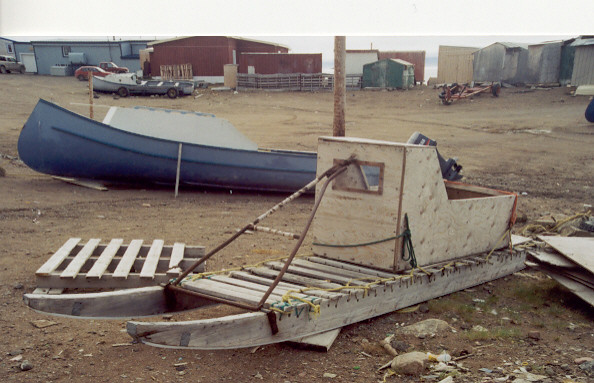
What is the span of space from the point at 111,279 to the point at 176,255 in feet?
2.72

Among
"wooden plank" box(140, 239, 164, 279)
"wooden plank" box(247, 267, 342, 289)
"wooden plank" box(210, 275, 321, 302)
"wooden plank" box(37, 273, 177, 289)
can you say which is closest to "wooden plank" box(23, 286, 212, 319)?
"wooden plank" box(210, 275, 321, 302)

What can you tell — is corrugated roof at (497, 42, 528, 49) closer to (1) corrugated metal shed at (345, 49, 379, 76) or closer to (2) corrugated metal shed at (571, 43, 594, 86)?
(2) corrugated metal shed at (571, 43, 594, 86)

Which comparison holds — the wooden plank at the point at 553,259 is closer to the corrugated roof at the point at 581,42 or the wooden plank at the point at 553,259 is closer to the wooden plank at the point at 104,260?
the wooden plank at the point at 104,260

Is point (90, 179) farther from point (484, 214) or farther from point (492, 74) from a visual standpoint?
point (492, 74)

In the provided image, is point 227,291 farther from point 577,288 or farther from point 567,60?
point 567,60

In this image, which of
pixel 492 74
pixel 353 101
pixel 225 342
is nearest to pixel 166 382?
pixel 225 342

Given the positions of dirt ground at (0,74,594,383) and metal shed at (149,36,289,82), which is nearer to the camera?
dirt ground at (0,74,594,383)

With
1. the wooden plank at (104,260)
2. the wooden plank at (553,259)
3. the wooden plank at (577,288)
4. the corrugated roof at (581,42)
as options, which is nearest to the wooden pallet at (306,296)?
the wooden plank at (553,259)

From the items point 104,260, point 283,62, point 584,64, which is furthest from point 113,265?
point 283,62

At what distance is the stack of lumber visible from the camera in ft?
17.4

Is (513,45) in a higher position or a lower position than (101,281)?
higher

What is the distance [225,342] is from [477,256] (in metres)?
3.45

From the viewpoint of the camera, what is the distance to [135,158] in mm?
9914

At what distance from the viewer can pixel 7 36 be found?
0.77m
